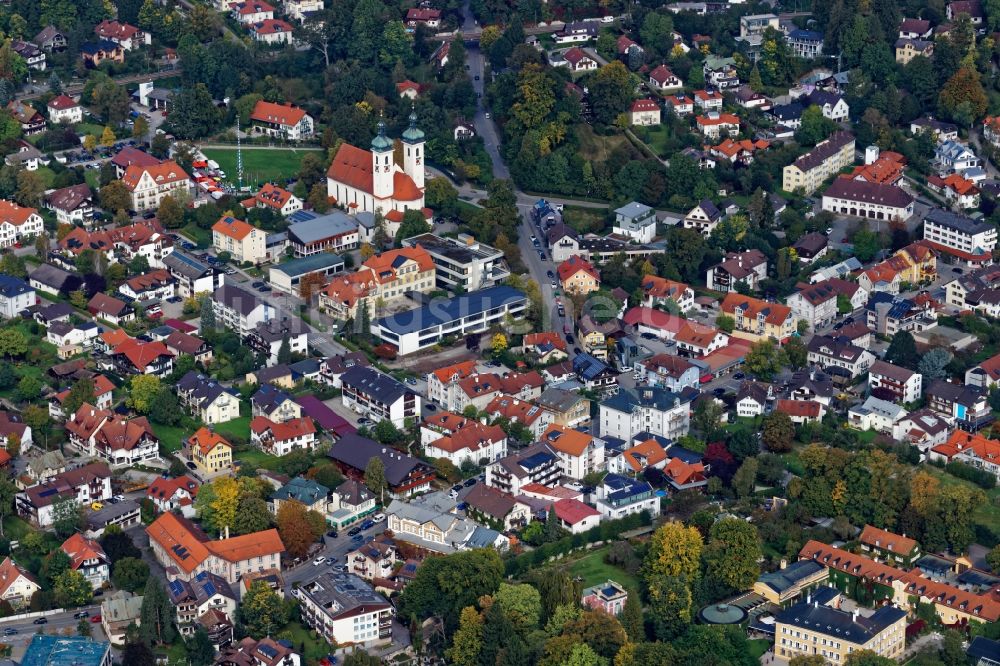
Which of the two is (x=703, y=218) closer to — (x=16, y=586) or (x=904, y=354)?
(x=904, y=354)

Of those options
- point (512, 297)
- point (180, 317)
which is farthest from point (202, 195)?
point (512, 297)

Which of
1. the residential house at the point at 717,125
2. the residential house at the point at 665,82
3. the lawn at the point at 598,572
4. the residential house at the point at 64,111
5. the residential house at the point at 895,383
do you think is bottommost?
the lawn at the point at 598,572

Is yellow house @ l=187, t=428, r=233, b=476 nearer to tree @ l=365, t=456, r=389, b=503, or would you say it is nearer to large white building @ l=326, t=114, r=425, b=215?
tree @ l=365, t=456, r=389, b=503

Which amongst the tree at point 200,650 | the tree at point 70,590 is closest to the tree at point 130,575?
the tree at point 70,590

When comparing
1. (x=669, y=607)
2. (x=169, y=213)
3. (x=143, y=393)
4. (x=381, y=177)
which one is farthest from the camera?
(x=381, y=177)

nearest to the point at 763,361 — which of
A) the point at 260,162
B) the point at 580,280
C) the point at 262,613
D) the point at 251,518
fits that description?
the point at 580,280

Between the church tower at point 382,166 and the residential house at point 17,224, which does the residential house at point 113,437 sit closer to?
the residential house at point 17,224

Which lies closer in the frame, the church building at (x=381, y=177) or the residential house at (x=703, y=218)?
the residential house at (x=703, y=218)

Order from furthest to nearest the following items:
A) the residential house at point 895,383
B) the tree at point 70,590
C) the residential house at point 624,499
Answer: the residential house at point 895,383 → the residential house at point 624,499 → the tree at point 70,590
